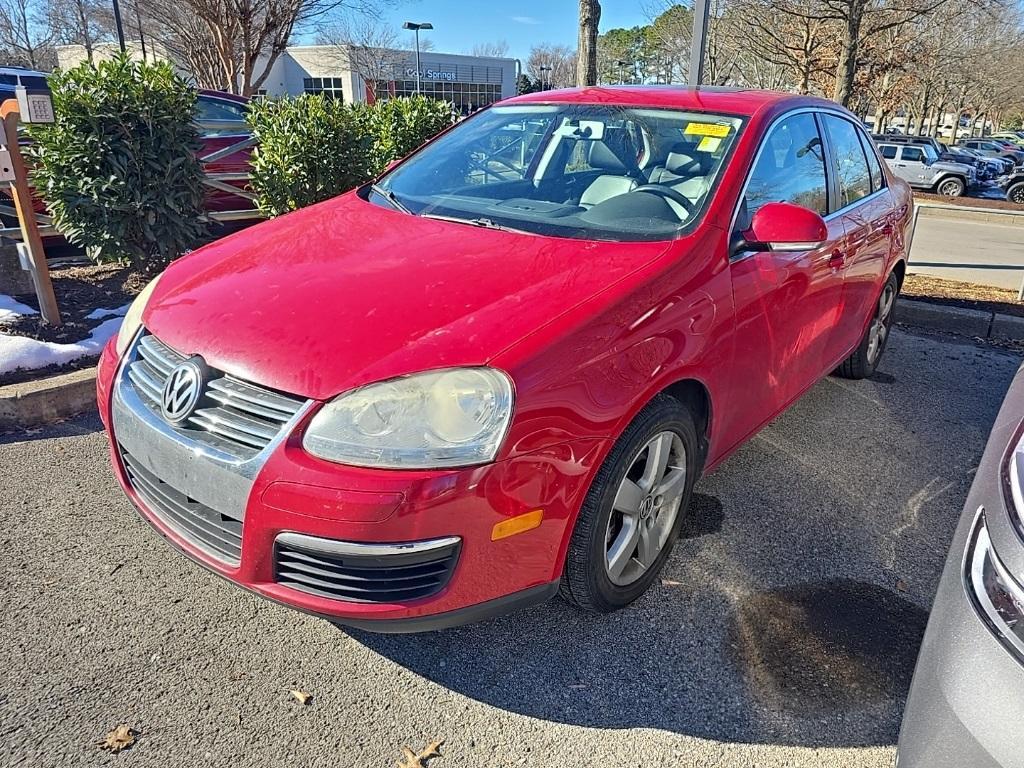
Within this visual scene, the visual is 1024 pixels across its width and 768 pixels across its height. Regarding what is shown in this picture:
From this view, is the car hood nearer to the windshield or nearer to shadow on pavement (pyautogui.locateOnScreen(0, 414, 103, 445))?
the windshield

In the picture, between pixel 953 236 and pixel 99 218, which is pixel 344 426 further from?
pixel 953 236

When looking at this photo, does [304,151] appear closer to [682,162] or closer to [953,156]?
[682,162]

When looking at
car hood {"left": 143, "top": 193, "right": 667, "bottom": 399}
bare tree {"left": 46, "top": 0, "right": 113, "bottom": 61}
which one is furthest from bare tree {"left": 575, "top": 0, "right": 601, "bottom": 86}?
bare tree {"left": 46, "top": 0, "right": 113, "bottom": 61}

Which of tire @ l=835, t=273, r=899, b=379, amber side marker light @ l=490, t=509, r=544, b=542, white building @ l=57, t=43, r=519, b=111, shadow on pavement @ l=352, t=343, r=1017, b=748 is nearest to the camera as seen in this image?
amber side marker light @ l=490, t=509, r=544, b=542

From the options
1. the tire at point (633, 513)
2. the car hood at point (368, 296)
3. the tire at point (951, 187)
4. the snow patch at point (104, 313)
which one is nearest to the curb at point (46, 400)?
the snow patch at point (104, 313)

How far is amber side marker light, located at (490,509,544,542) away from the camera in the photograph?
192 cm

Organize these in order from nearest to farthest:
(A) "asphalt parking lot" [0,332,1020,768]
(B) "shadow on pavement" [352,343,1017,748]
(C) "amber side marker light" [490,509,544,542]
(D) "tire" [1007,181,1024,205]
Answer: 1. (C) "amber side marker light" [490,509,544,542]
2. (A) "asphalt parking lot" [0,332,1020,768]
3. (B) "shadow on pavement" [352,343,1017,748]
4. (D) "tire" [1007,181,1024,205]

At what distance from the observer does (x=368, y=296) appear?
2.21 metres

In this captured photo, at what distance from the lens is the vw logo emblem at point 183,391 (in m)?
2.04

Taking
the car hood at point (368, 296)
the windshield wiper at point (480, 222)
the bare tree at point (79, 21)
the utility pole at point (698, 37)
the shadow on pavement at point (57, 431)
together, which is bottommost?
the shadow on pavement at point (57, 431)

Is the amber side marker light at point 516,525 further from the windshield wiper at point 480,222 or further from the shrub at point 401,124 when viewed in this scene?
the shrub at point 401,124

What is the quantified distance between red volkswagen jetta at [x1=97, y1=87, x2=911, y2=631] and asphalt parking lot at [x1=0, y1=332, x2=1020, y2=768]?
28 cm

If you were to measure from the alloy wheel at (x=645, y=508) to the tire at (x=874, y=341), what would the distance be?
244 cm

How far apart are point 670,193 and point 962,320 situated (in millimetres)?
4375
